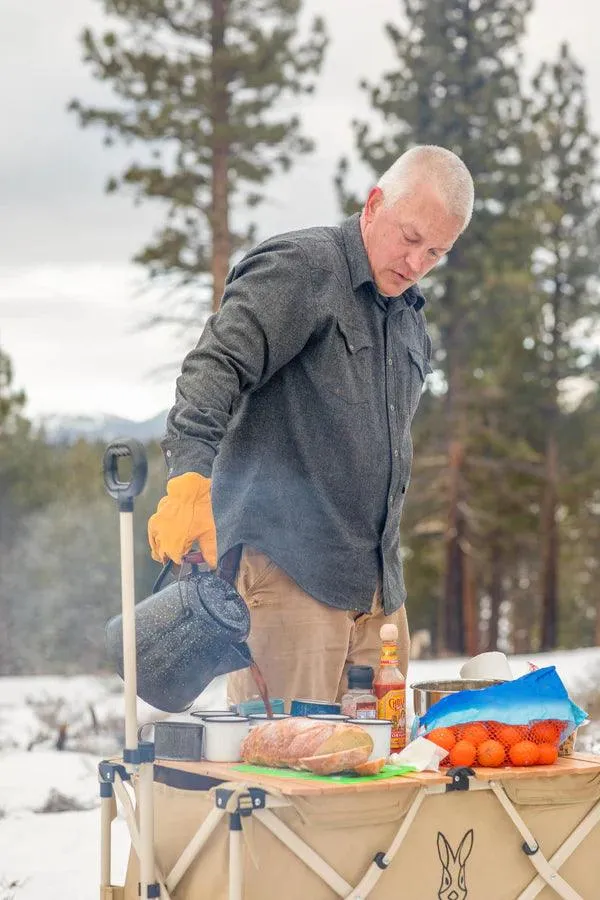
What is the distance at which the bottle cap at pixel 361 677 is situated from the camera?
2389 millimetres

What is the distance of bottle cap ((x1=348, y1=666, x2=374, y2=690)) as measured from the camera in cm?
239

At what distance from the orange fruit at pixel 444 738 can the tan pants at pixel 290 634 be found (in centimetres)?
35

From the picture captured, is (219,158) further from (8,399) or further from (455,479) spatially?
(455,479)

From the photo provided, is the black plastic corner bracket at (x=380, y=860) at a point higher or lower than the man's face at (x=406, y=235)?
lower

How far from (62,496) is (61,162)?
3840mm

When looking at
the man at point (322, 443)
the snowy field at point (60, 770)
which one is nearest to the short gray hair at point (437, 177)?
the man at point (322, 443)

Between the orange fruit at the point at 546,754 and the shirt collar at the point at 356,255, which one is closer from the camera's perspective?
the orange fruit at the point at 546,754

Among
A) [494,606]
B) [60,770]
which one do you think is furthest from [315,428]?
[494,606]

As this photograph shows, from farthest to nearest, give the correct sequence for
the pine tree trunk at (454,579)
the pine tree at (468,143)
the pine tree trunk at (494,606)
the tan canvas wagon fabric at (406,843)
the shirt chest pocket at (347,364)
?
the pine tree trunk at (494,606) → the pine tree trunk at (454,579) → the pine tree at (468,143) → the shirt chest pocket at (347,364) → the tan canvas wagon fabric at (406,843)

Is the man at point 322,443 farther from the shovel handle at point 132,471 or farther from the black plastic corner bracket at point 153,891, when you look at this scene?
the black plastic corner bracket at point 153,891

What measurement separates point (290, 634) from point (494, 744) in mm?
517

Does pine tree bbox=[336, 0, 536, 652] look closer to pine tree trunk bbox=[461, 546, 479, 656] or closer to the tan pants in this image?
pine tree trunk bbox=[461, 546, 479, 656]

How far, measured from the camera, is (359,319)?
268 cm

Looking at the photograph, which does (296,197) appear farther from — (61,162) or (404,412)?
(404,412)
